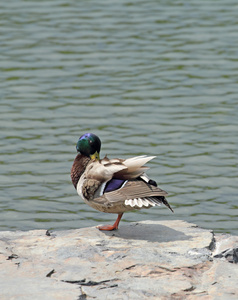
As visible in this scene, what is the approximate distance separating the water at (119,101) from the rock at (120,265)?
179 cm

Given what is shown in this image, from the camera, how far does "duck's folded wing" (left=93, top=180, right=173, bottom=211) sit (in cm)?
730

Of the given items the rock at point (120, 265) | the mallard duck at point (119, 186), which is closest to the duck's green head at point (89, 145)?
the mallard duck at point (119, 186)

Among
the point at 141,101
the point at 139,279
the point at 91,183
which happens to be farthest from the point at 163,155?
the point at 139,279

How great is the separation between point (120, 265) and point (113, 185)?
116cm

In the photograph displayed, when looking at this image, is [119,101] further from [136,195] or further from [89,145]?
[136,195]

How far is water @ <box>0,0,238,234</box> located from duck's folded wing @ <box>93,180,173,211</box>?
73.4 inches

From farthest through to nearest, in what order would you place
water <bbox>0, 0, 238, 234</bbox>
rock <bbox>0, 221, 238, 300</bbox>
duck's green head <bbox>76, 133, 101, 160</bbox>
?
water <bbox>0, 0, 238, 234</bbox>, duck's green head <bbox>76, 133, 101, 160</bbox>, rock <bbox>0, 221, 238, 300</bbox>

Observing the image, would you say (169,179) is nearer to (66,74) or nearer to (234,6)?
(66,74)

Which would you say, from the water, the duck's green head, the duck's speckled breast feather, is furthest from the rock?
the water

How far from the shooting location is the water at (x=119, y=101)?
9977mm

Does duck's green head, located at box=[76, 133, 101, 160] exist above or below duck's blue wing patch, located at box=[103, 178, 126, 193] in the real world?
above

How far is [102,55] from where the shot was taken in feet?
52.1

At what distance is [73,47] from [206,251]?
10.2 meters

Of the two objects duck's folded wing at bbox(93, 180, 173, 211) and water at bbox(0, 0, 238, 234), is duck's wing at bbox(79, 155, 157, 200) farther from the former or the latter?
water at bbox(0, 0, 238, 234)
